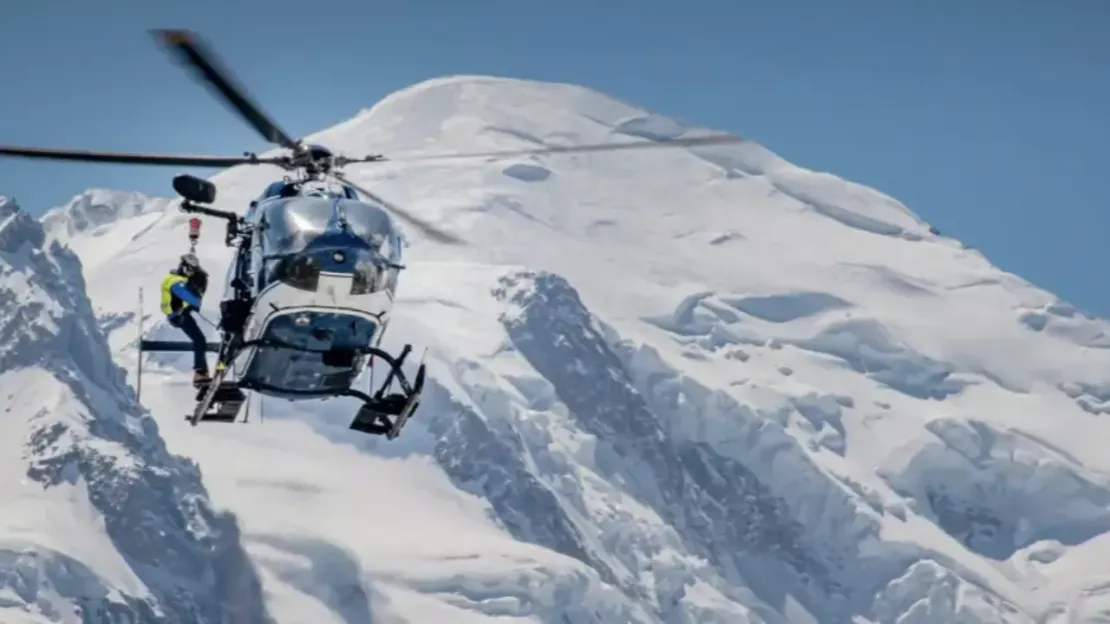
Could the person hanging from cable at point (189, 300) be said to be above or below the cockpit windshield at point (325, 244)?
below

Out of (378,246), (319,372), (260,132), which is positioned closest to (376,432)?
(319,372)

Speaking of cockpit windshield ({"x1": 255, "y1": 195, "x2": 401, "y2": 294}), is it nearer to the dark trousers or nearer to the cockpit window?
the cockpit window

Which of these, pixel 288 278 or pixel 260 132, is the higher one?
pixel 260 132

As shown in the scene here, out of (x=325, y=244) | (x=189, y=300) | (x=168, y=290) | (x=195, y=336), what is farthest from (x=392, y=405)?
(x=168, y=290)

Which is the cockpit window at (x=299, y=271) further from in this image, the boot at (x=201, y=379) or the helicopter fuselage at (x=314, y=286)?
the boot at (x=201, y=379)

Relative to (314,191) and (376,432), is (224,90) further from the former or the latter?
(376,432)

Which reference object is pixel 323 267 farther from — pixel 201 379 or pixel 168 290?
pixel 168 290

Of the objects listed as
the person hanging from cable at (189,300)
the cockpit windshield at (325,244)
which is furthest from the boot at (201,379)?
the cockpit windshield at (325,244)
